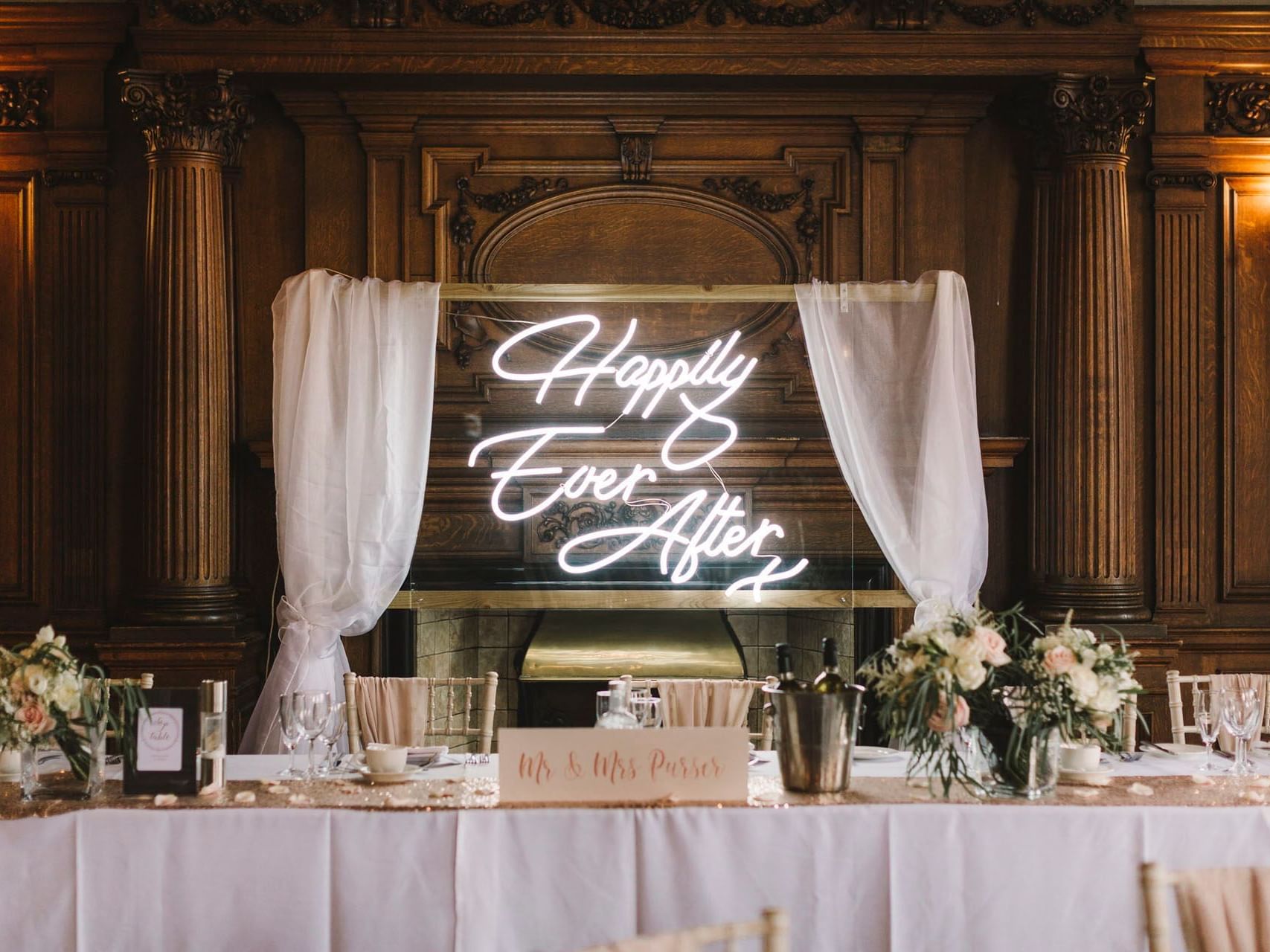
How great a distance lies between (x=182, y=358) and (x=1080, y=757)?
3511mm

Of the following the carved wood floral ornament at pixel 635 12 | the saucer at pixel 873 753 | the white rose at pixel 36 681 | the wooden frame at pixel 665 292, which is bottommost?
the saucer at pixel 873 753

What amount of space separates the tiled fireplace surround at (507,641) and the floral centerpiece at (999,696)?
230 cm

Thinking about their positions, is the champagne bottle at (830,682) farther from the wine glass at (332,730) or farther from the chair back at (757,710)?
the wine glass at (332,730)

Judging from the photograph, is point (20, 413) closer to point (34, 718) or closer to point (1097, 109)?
point (34, 718)

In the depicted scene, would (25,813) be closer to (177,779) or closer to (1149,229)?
(177,779)

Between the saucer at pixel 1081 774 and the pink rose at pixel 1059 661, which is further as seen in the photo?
the saucer at pixel 1081 774

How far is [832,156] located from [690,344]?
3.24 feet

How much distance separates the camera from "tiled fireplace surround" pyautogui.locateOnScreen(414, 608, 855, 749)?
5.21 metres

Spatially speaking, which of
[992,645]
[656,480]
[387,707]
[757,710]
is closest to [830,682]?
[992,645]

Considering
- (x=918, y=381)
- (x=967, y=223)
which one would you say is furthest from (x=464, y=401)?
(x=967, y=223)

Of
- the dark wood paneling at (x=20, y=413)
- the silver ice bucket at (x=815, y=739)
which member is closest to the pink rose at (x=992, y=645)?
the silver ice bucket at (x=815, y=739)

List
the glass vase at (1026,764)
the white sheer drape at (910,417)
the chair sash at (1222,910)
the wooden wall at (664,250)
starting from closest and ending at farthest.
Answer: the chair sash at (1222,910), the glass vase at (1026,764), the white sheer drape at (910,417), the wooden wall at (664,250)

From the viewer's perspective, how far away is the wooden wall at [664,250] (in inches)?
202

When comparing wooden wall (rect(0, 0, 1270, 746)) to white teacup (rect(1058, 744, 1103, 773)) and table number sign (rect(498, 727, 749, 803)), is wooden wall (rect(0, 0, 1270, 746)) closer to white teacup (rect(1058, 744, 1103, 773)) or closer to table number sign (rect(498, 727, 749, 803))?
white teacup (rect(1058, 744, 1103, 773))
